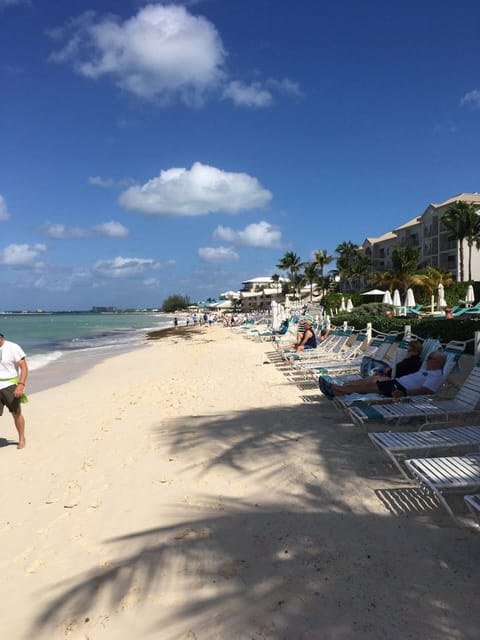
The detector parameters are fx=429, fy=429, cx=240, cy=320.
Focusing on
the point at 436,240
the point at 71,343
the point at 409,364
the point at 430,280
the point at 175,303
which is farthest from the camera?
the point at 175,303

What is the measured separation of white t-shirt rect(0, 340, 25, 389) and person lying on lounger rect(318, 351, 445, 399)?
390 centimetres

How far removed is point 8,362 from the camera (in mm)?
4949

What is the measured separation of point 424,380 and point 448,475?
261 cm

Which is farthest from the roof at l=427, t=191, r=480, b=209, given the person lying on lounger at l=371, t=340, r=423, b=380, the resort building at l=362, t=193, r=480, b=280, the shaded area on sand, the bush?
the bush

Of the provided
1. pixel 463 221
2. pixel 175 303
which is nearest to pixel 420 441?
pixel 463 221

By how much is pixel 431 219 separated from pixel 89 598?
50008 mm

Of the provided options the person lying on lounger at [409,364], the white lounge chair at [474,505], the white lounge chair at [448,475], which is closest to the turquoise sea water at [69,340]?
the person lying on lounger at [409,364]

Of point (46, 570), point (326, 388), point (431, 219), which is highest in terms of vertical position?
point (431, 219)

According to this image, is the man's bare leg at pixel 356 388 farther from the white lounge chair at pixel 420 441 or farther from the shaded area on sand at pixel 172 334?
the shaded area on sand at pixel 172 334

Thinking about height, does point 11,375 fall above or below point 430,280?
below

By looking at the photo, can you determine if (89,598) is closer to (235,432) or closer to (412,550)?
(412,550)

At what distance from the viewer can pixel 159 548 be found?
285 centimetres

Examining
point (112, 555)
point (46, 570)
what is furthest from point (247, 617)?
point (46, 570)

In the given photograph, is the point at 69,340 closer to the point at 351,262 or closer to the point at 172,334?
the point at 172,334
